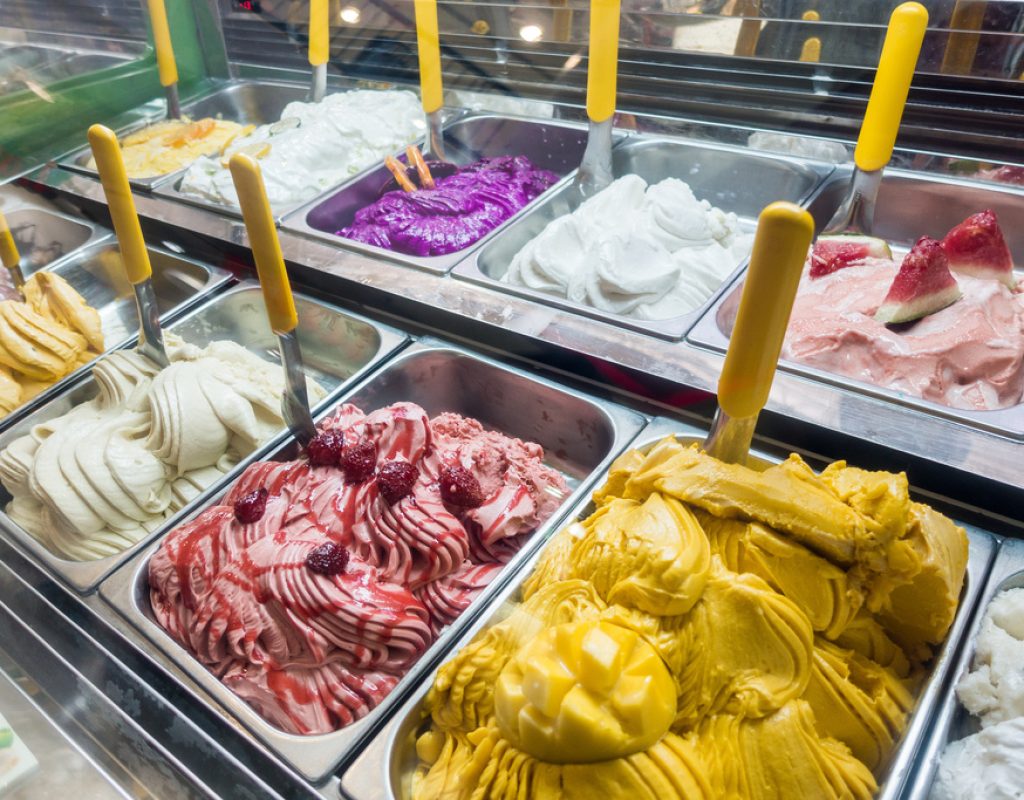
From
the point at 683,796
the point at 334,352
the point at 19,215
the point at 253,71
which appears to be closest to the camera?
the point at 683,796

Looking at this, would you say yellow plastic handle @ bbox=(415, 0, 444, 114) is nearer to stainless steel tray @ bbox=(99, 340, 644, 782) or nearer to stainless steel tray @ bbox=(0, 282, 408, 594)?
stainless steel tray @ bbox=(0, 282, 408, 594)

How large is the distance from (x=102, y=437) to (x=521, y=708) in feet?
3.82

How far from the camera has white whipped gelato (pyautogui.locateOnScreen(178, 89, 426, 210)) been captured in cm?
246

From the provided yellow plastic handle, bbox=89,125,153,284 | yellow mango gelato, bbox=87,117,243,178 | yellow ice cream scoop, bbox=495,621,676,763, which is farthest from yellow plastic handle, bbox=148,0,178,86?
yellow ice cream scoop, bbox=495,621,676,763

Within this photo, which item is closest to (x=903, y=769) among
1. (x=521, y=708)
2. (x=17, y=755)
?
(x=521, y=708)

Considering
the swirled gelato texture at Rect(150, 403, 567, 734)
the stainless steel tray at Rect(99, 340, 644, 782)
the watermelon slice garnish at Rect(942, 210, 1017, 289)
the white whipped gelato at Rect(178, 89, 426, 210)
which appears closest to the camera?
the stainless steel tray at Rect(99, 340, 644, 782)

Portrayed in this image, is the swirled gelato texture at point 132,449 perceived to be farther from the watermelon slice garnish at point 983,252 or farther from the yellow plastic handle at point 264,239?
the watermelon slice garnish at point 983,252

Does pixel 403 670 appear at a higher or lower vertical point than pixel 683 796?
lower

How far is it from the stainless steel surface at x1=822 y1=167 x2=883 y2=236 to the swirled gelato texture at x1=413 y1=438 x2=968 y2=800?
1.01 meters

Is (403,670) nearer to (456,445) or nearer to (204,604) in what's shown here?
(204,604)

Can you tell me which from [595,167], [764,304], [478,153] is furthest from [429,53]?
[764,304]

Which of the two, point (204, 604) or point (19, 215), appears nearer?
point (204, 604)

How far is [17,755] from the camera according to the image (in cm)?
122

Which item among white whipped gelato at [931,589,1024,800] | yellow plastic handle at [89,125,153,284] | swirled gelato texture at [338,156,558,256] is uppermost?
yellow plastic handle at [89,125,153,284]
